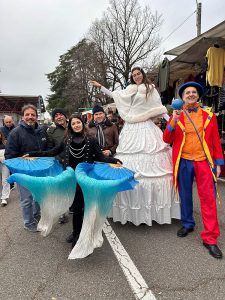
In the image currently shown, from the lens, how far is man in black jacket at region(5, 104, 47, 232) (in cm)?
382

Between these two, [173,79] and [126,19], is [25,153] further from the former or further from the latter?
[126,19]

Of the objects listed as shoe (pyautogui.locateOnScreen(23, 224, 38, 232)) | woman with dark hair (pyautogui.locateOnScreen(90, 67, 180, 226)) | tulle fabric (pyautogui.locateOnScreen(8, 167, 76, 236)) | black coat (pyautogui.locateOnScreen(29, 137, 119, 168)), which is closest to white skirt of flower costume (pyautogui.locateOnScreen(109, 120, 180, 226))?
woman with dark hair (pyautogui.locateOnScreen(90, 67, 180, 226))

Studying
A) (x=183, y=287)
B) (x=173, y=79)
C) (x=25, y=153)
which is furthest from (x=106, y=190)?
(x=173, y=79)

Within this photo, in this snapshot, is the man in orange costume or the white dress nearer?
the man in orange costume

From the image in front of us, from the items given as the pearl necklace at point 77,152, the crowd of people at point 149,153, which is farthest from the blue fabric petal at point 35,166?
the pearl necklace at point 77,152

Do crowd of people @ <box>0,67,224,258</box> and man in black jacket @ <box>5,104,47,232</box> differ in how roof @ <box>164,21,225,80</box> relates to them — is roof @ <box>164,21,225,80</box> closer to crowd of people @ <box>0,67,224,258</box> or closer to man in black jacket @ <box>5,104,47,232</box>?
crowd of people @ <box>0,67,224,258</box>

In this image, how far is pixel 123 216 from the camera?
384 centimetres

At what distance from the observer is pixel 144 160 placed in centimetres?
373

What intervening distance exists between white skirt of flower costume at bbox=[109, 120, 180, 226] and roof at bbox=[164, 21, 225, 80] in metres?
2.77

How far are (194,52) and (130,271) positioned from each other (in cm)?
512

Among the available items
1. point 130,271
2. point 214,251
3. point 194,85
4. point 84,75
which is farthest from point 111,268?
point 84,75

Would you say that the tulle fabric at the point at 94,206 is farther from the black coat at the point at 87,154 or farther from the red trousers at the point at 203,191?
the red trousers at the point at 203,191

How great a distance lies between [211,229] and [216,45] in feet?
13.5

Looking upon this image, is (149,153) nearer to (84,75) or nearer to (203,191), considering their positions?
(203,191)
